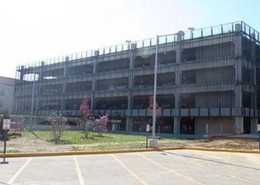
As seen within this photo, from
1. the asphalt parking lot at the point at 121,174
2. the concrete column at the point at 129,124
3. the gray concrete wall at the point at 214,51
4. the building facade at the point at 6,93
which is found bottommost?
the asphalt parking lot at the point at 121,174

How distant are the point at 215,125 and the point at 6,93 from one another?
2474 inches

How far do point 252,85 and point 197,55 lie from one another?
981 cm

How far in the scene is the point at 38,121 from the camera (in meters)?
71.8

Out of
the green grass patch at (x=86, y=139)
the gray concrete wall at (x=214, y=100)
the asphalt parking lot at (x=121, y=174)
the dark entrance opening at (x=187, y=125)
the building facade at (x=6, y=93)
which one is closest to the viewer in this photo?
the asphalt parking lot at (x=121, y=174)

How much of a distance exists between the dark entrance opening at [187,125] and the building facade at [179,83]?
13cm

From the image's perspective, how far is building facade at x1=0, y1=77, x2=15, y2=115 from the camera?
97.9m

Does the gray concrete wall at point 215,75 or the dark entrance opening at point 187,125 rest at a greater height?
the gray concrete wall at point 215,75

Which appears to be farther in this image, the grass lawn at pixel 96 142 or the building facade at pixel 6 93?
the building facade at pixel 6 93

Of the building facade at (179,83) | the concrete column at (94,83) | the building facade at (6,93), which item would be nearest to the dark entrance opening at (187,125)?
the building facade at (179,83)

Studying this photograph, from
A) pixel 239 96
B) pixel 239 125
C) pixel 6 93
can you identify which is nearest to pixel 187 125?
pixel 239 125

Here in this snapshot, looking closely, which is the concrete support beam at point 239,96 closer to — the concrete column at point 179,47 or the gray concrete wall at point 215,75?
the gray concrete wall at point 215,75

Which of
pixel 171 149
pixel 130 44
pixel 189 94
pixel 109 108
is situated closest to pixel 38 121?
pixel 109 108

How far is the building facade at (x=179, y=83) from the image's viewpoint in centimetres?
5434

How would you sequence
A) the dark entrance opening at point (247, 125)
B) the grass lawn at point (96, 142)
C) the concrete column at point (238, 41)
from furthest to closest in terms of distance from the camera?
the dark entrance opening at point (247, 125) → the concrete column at point (238, 41) → the grass lawn at point (96, 142)
